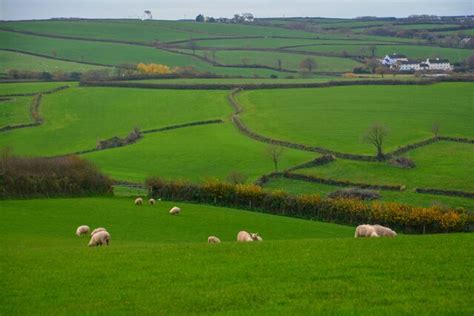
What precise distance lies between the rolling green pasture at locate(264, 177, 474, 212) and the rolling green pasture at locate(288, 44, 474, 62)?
91.8 m

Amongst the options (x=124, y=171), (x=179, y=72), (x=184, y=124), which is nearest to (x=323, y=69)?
(x=179, y=72)

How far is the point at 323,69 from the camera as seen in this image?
134 metres

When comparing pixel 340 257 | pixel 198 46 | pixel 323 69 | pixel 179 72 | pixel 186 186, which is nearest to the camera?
pixel 340 257

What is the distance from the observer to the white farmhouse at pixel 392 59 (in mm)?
139625

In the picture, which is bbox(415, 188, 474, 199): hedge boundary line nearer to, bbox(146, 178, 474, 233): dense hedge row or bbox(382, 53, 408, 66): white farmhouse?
bbox(146, 178, 474, 233): dense hedge row

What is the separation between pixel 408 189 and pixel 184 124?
35.1 metres

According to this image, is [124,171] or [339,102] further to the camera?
[339,102]

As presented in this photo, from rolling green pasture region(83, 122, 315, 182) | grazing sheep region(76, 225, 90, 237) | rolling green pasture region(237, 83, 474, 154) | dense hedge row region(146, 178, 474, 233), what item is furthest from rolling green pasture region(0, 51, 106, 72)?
grazing sheep region(76, 225, 90, 237)

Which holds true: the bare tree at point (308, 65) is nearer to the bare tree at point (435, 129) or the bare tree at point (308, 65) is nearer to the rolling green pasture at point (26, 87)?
the rolling green pasture at point (26, 87)

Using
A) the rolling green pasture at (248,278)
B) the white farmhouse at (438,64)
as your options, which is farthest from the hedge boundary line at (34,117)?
the white farmhouse at (438,64)

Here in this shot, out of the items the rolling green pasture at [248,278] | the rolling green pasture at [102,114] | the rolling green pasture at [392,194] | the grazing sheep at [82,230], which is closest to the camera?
the rolling green pasture at [248,278]

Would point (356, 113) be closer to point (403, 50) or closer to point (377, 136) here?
point (377, 136)

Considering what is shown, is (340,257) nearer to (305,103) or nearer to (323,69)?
(305,103)

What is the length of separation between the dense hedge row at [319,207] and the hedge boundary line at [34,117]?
35991mm
